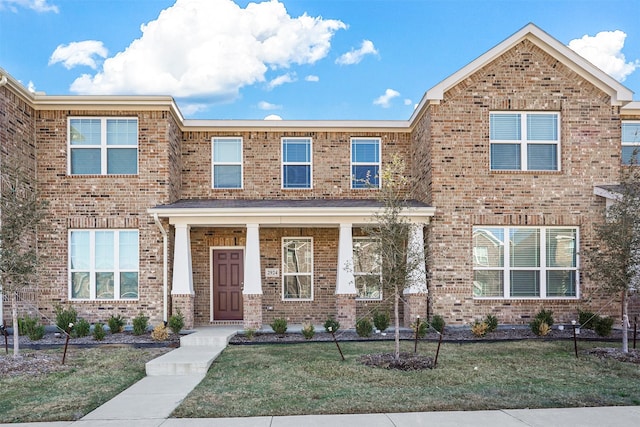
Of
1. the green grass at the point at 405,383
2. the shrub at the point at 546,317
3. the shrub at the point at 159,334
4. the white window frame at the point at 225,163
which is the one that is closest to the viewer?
the green grass at the point at 405,383

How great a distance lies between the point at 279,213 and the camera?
12.4 meters

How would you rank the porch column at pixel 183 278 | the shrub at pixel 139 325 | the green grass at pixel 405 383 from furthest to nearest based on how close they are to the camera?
the porch column at pixel 183 278 → the shrub at pixel 139 325 → the green grass at pixel 405 383

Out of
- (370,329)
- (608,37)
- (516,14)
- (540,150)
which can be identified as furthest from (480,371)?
→ (608,37)

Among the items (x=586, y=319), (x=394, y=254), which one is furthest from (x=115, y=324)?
(x=586, y=319)

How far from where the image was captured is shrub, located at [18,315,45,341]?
1088cm

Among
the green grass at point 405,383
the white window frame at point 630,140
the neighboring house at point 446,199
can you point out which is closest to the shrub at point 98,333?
the neighboring house at point 446,199

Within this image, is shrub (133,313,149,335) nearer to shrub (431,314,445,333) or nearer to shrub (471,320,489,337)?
shrub (431,314,445,333)

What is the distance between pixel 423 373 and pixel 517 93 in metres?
8.38

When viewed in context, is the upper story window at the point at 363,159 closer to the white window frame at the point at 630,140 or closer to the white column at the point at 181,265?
the white column at the point at 181,265

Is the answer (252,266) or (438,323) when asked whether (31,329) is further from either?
(438,323)

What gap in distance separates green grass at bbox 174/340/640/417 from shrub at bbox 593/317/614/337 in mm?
2061

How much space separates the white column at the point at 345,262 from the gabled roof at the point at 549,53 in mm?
4068

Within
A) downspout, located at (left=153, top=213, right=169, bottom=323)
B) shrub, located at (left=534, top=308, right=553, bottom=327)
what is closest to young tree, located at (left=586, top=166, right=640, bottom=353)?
shrub, located at (left=534, top=308, right=553, bottom=327)

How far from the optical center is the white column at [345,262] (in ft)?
41.3
